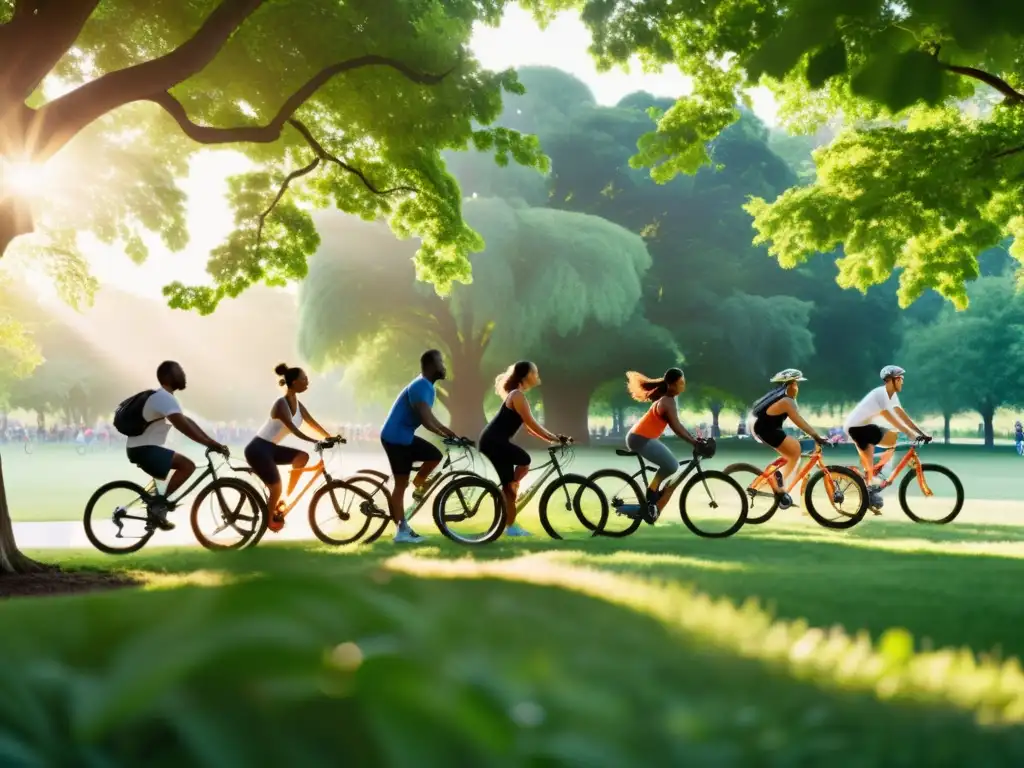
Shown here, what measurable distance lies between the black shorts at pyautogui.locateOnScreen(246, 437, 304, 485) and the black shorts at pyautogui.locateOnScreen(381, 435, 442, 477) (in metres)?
1.03

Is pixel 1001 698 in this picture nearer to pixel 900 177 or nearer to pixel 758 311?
pixel 900 177

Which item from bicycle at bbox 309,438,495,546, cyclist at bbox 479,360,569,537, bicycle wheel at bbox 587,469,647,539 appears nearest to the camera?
cyclist at bbox 479,360,569,537

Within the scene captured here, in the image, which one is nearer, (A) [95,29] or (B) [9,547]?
(B) [9,547]

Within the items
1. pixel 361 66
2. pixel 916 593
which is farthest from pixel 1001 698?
pixel 361 66

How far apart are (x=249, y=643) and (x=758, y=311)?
4372cm

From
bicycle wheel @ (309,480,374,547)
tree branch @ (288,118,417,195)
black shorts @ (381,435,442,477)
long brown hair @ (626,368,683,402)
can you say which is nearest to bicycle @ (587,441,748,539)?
long brown hair @ (626,368,683,402)

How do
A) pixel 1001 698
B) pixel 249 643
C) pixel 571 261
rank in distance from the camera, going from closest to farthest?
1. pixel 249 643
2. pixel 1001 698
3. pixel 571 261

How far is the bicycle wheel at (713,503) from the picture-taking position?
39.2ft

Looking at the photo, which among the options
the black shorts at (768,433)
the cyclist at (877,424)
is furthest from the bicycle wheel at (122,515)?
the cyclist at (877,424)

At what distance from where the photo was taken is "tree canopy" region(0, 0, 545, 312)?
30.5 feet

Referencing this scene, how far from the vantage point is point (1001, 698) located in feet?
5.38

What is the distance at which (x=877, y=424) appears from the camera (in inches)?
542

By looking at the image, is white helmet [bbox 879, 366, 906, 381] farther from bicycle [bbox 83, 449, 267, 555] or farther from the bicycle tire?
bicycle [bbox 83, 449, 267, 555]

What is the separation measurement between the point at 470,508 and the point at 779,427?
13.6 feet
